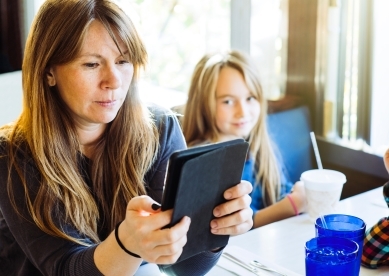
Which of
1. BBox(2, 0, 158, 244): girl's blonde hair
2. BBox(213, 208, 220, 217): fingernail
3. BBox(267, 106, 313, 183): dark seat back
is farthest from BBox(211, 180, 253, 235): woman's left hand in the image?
BBox(267, 106, 313, 183): dark seat back

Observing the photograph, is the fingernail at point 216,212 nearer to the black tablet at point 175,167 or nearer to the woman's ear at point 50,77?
the black tablet at point 175,167

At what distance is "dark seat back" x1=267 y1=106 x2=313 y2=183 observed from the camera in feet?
8.25

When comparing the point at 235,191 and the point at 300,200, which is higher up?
the point at 235,191

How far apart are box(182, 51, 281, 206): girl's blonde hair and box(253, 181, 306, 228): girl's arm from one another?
7.0 inches

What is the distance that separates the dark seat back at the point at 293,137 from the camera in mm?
2516

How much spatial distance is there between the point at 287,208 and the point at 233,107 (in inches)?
16.1

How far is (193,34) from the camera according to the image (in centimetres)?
304

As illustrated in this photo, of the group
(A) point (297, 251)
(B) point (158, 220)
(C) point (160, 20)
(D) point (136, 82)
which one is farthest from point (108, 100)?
(C) point (160, 20)

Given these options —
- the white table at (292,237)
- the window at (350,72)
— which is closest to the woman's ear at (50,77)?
the white table at (292,237)

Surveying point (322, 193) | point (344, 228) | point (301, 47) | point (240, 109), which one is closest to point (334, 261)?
point (344, 228)

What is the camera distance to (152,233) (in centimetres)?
116

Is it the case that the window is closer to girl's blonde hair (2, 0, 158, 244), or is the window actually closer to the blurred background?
the blurred background

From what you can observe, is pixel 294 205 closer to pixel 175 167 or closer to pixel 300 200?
pixel 300 200

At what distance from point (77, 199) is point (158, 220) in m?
0.36
